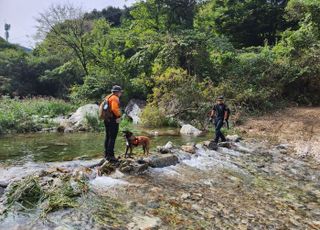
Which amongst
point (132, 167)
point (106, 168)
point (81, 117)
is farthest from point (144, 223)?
point (81, 117)

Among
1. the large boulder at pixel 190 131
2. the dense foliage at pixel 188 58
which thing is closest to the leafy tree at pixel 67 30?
the dense foliage at pixel 188 58

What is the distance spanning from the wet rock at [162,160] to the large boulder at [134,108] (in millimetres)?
12272

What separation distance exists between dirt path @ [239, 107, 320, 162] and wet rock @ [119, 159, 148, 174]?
6.35 metres

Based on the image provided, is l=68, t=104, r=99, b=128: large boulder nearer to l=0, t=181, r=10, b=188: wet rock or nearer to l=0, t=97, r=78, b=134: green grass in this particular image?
l=0, t=97, r=78, b=134: green grass

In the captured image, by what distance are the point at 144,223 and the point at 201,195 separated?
2.12 meters

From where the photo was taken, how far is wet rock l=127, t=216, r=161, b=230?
20.5 feet

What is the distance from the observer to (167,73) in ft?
70.6

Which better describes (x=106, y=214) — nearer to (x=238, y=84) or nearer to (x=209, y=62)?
(x=238, y=84)

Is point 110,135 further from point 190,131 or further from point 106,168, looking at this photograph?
point 190,131

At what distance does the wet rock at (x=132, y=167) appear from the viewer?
9.38 m

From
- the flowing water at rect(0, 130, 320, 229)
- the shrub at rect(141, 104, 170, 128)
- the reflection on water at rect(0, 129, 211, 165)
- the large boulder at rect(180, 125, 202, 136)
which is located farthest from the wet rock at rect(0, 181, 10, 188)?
the shrub at rect(141, 104, 170, 128)

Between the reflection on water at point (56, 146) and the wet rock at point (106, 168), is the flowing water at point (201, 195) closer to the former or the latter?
the reflection on water at point (56, 146)

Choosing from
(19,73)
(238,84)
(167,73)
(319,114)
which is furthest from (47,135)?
(19,73)

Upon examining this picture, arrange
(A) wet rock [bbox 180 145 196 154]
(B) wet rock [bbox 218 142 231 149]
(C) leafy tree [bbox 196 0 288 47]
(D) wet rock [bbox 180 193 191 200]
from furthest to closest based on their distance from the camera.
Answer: (C) leafy tree [bbox 196 0 288 47], (B) wet rock [bbox 218 142 231 149], (A) wet rock [bbox 180 145 196 154], (D) wet rock [bbox 180 193 191 200]
